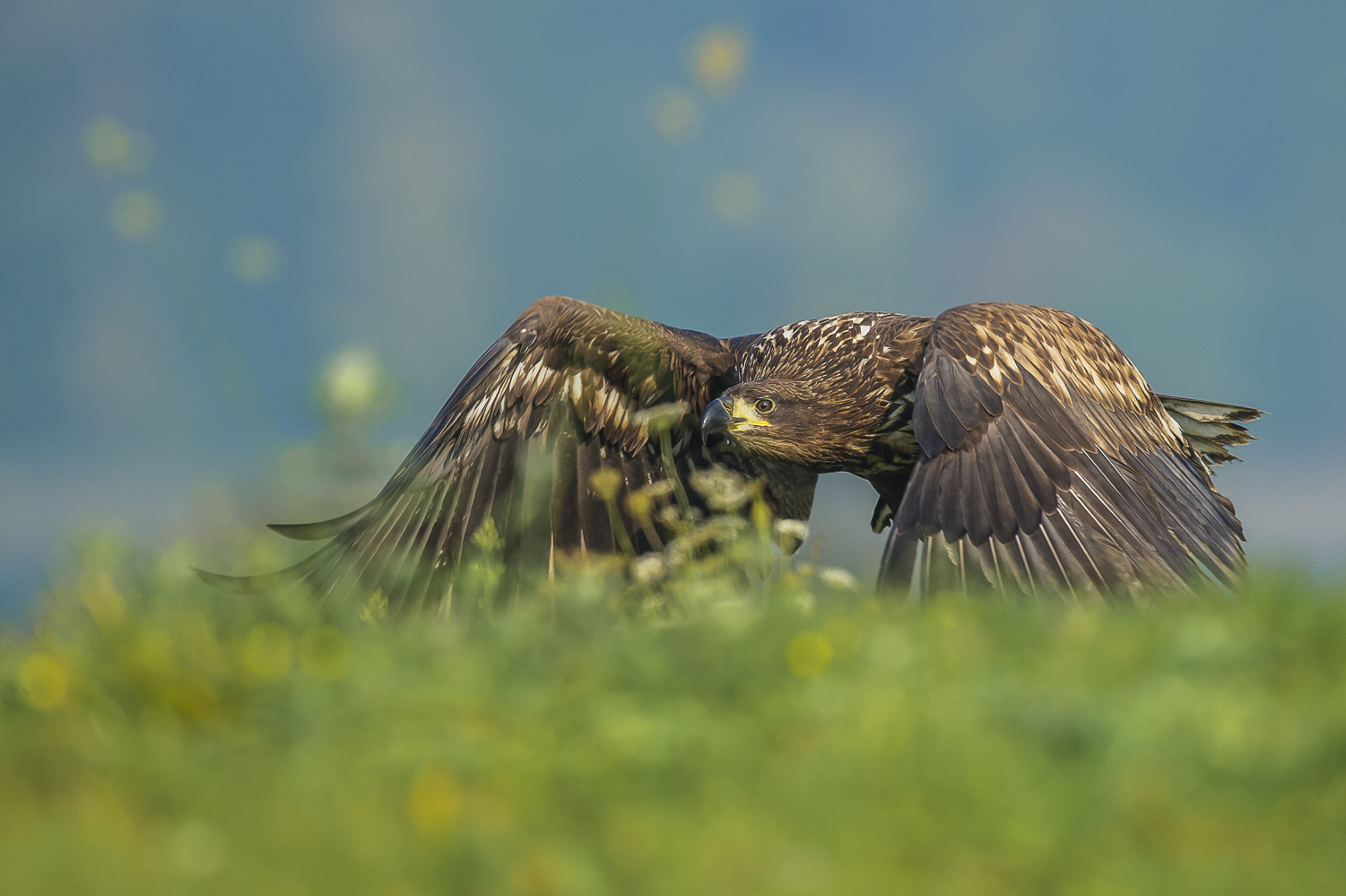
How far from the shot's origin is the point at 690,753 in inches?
91.1

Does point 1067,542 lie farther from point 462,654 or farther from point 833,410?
point 462,654

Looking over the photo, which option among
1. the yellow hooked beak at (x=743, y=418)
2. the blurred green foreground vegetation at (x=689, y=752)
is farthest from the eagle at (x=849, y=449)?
the blurred green foreground vegetation at (x=689, y=752)

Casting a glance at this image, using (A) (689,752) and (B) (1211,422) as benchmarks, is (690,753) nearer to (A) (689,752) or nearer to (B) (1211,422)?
(A) (689,752)

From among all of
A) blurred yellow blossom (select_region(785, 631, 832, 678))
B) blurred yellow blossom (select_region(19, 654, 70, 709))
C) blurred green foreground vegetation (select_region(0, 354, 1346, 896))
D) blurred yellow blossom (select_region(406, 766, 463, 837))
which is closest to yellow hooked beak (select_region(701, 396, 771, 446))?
blurred green foreground vegetation (select_region(0, 354, 1346, 896))

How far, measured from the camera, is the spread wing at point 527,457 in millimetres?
6051

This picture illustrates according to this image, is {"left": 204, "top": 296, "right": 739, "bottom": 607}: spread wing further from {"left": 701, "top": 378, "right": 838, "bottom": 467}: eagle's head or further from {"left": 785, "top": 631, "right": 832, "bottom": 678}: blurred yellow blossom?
{"left": 785, "top": 631, "right": 832, "bottom": 678}: blurred yellow blossom

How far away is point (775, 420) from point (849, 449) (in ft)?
1.90

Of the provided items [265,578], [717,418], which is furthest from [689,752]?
[717,418]

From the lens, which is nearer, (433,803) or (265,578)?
(433,803)

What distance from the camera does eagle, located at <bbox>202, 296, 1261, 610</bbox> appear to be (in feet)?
15.4

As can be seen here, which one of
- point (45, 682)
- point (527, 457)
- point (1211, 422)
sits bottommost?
point (45, 682)

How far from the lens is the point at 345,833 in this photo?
2092 mm

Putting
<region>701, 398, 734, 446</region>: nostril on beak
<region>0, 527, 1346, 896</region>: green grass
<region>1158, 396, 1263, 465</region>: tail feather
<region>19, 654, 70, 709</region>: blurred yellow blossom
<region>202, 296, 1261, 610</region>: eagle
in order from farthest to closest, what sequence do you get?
<region>1158, 396, 1263, 465</region>: tail feather < <region>701, 398, 734, 446</region>: nostril on beak < <region>202, 296, 1261, 610</region>: eagle < <region>19, 654, 70, 709</region>: blurred yellow blossom < <region>0, 527, 1346, 896</region>: green grass

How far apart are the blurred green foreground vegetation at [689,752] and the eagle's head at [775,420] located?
10.8 ft
